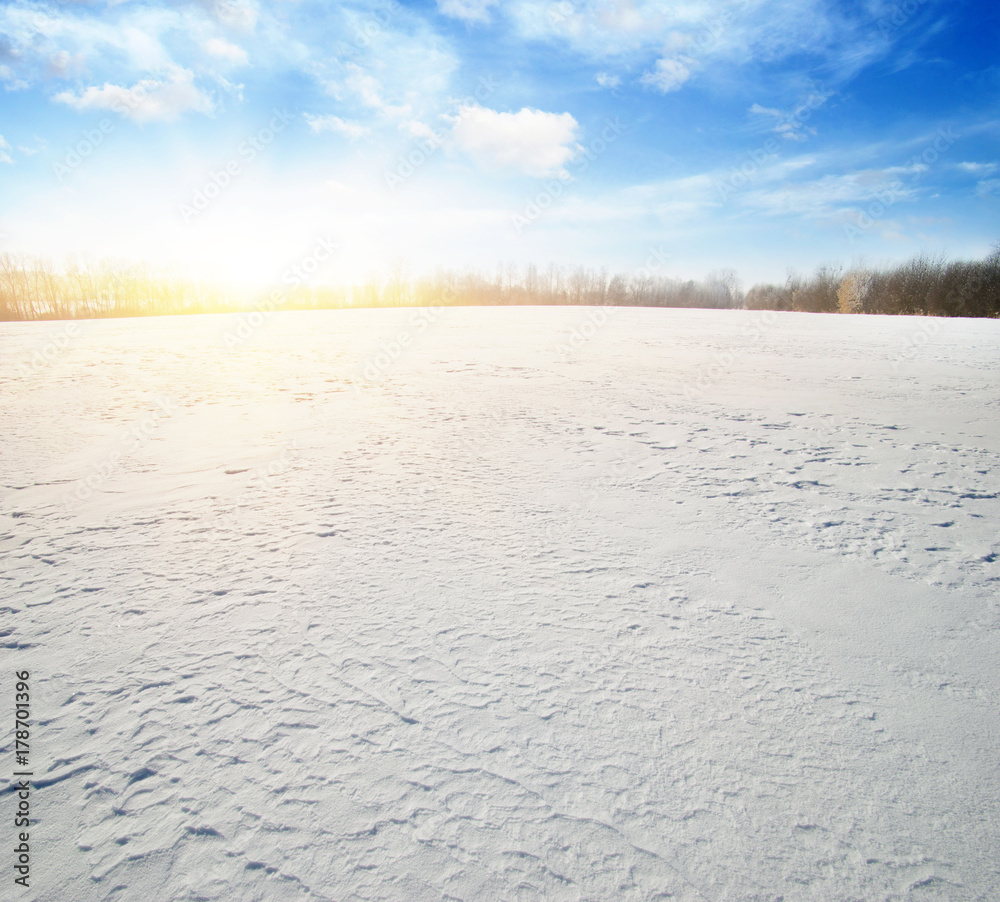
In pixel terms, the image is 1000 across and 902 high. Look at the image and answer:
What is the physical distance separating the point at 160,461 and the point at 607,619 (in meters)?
4.59

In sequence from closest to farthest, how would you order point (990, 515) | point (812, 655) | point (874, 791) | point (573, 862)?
point (573, 862)
point (874, 791)
point (812, 655)
point (990, 515)

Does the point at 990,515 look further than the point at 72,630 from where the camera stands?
Yes

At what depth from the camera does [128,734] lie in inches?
70.6

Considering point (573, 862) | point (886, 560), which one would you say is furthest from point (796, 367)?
point (573, 862)

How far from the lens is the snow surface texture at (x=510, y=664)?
1.41 metres

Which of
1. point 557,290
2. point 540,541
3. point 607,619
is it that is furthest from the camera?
point 557,290

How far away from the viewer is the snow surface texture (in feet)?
4.64

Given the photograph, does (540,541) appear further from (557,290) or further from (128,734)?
(557,290)

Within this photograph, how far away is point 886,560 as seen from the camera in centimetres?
291

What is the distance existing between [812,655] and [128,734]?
9.23 feet

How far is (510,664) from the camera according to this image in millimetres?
2094

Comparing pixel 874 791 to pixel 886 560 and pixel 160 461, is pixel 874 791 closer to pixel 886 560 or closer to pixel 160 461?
pixel 886 560

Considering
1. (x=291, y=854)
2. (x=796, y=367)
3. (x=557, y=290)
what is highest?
(x=557, y=290)

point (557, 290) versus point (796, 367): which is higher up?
point (557, 290)
